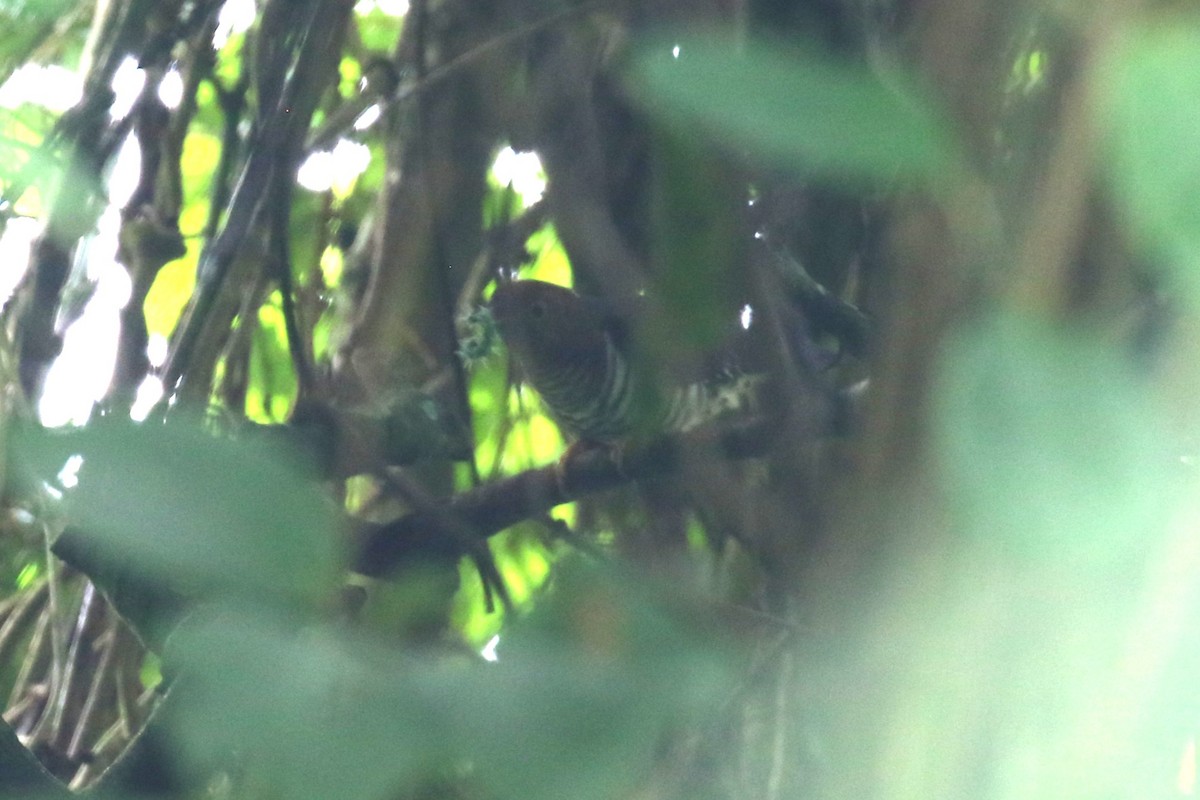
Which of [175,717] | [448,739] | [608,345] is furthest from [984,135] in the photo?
[608,345]

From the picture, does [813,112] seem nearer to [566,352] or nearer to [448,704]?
[448,704]

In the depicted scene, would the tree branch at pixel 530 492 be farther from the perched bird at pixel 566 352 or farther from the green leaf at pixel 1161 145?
the green leaf at pixel 1161 145

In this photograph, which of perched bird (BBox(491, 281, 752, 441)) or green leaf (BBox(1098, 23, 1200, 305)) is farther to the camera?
perched bird (BBox(491, 281, 752, 441))

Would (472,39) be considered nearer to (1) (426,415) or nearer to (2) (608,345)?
(1) (426,415)

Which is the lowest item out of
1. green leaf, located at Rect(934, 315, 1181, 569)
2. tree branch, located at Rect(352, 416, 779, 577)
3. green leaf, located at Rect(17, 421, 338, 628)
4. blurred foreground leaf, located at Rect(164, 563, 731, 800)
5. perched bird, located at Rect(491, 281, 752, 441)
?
perched bird, located at Rect(491, 281, 752, 441)

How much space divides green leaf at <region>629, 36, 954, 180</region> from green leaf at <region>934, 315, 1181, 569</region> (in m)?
0.08

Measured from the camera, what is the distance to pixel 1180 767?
0.51m

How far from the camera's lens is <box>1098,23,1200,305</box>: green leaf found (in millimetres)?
393

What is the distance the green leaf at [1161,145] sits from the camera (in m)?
0.39

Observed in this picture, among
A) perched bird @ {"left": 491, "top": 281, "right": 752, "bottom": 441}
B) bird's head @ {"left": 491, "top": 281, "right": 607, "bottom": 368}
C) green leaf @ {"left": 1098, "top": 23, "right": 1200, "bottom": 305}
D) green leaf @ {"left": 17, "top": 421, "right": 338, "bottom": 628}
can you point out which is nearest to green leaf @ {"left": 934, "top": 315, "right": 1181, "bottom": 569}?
green leaf @ {"left": 1098, "top": 23, "right": 1200, "bottom": 305}

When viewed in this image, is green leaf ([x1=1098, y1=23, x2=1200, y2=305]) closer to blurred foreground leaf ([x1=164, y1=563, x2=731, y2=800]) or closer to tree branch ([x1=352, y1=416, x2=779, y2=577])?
blurred foreground leaf ([x1=164, y1=563, x2=731, y2=800])

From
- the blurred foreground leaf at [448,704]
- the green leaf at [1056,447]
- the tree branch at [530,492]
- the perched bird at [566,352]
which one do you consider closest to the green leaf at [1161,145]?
the green leaf at [1056,447]

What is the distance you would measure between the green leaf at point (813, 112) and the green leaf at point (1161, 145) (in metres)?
0.07

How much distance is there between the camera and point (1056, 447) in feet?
1.44
